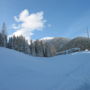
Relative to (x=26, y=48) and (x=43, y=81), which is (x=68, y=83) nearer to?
(x=43, y=81)

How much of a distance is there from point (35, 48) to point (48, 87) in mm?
46487

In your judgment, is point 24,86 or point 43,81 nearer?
point 24,86

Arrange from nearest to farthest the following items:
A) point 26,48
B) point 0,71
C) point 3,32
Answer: point 0,71
point 3,32
point 26,48

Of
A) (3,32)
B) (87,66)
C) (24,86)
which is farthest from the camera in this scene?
(3,32)

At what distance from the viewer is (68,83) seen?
536 centimetres

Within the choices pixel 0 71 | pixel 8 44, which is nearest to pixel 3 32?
pixel 8 44

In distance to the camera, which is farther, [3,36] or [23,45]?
[23,45]

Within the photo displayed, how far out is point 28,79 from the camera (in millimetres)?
5348

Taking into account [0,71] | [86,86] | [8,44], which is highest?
[8,44]

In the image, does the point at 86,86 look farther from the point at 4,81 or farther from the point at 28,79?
the point at 4,81

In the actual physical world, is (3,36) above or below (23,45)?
above

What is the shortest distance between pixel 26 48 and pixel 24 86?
43.4 metres

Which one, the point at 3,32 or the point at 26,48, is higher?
the point at 3,32

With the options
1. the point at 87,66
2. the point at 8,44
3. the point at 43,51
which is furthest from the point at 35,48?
the point at 87,66
